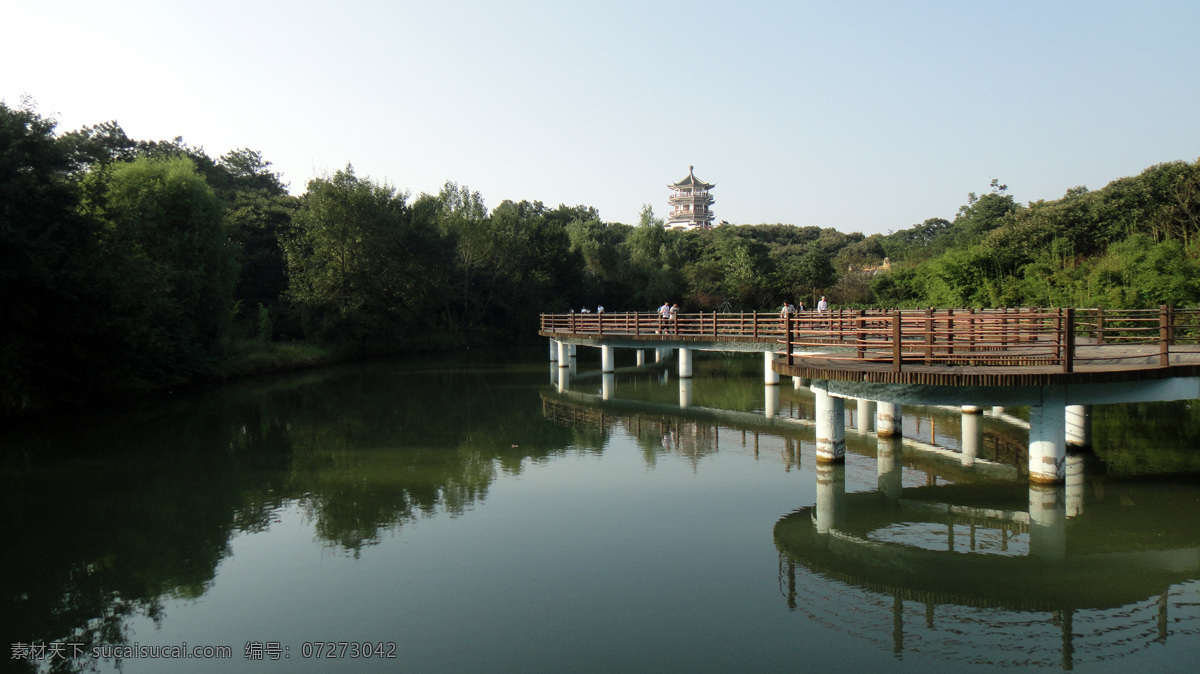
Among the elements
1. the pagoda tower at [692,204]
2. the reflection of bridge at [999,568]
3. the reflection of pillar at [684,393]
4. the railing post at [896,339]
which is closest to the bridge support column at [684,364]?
the reflection of pillar at [684,393]

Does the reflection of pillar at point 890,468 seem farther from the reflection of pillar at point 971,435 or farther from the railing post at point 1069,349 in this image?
the railing post at point 1069,349

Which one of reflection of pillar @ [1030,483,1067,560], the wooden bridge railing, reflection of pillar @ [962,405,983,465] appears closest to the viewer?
reflection of pillar @ [1030,483,1067,560]

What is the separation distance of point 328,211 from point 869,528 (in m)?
37.5

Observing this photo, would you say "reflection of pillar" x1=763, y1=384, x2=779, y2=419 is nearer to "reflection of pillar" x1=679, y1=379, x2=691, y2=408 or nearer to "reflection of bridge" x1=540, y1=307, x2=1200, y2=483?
"reflection of pillar" x1=679, y1=379, x2=691, y2=408

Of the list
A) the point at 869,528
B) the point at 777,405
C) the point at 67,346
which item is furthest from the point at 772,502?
the point at 67,346

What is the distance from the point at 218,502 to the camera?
38.5ft

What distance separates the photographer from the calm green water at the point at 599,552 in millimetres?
6617

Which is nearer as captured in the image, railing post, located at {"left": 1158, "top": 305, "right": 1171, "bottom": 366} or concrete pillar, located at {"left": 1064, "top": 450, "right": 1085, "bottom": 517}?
concrete pillar, located at {"left": 1064, "top": 450, "right": 1085, "bottom": 517}

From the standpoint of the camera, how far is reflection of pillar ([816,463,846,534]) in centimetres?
1013

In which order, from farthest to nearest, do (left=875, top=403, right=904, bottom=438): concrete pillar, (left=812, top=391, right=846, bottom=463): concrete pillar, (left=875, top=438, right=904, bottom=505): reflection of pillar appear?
(left=875, top=403, right=904, bottom=438): concrete pillar < (left=812, top=391, right=846, bottom=463): concrete pillar < (left=875, top=438, right=904, bottom=505): reflection of pillar

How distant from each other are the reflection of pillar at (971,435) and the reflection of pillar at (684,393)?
814 centimetres

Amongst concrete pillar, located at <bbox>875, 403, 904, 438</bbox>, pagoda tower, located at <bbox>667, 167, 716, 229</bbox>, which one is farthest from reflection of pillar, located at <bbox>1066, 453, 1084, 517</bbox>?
pagoda tower, located at <bbox>667, 167, 716, 229</bbox>

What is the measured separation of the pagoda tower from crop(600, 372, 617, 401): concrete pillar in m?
79.0

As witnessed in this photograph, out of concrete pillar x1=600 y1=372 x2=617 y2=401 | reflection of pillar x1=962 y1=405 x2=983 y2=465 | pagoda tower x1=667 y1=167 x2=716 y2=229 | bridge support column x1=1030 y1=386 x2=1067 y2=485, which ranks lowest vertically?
concrete pillar x1=600 y1=372 x2=617 y2=401
